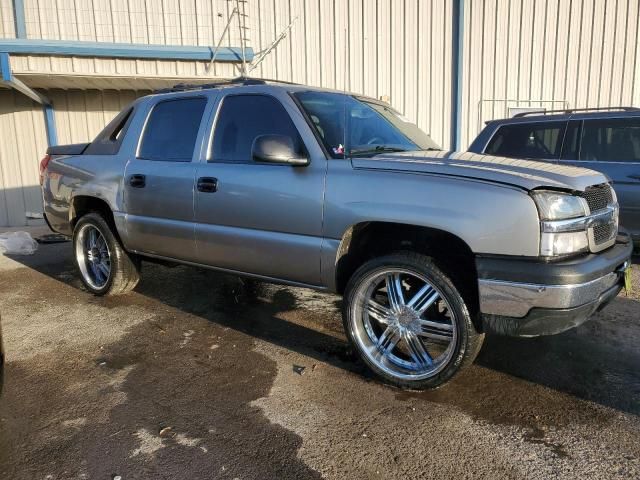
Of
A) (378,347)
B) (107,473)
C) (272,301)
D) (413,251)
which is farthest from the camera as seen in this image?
(272,301)

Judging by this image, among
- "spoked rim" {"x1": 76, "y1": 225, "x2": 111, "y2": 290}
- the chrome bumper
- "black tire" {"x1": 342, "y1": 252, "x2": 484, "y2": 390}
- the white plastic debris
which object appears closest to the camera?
the chrome bumper

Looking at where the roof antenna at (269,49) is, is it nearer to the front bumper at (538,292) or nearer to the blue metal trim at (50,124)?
the blue metal trim at (50,124)

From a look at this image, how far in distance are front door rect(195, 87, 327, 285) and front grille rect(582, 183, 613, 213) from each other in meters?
1.59

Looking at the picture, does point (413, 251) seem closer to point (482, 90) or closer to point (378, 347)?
point (378, 347)

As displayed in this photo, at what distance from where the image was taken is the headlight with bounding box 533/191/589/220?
260cm

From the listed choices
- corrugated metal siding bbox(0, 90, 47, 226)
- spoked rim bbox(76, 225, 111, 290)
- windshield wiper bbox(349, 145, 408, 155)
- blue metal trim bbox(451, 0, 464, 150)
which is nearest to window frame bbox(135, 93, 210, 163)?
spoked rim bbox(76, 225, 111, 290)

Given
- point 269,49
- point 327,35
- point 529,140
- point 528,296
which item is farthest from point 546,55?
point 528,296

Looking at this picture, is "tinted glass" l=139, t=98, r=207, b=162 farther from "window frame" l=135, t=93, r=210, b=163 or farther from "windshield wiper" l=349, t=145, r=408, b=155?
"windshield wiper" l=349, t=145, r=408, b=155

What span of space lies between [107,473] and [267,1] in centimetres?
1002

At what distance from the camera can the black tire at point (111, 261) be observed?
15.9 ft

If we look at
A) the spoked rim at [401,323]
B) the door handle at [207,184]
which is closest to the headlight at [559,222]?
the spoked rim at [401,323]

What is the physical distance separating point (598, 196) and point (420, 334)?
4.52 ft

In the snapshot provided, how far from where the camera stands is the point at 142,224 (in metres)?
4.41

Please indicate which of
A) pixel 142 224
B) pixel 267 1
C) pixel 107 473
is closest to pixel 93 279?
pixel 142 224
